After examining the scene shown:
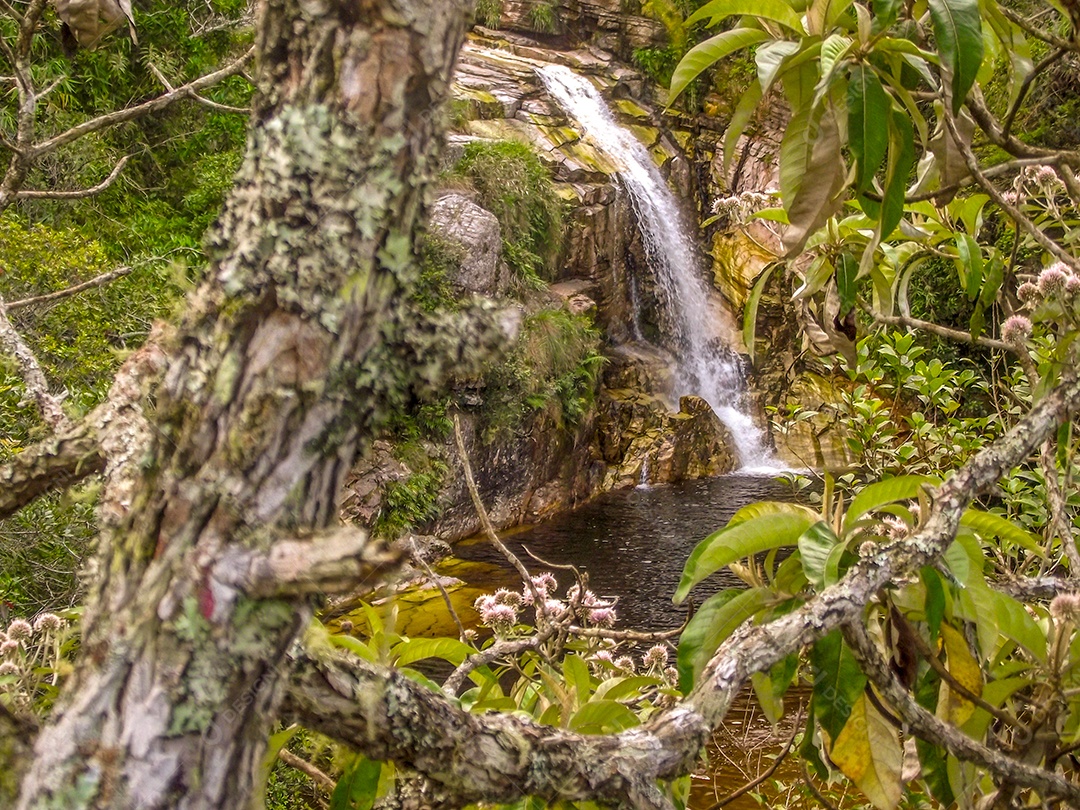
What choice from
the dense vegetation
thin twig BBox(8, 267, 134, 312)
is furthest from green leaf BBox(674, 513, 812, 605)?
thin twig BBox(8, 267, 134, 312)

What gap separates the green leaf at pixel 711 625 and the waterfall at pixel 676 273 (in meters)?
8.69

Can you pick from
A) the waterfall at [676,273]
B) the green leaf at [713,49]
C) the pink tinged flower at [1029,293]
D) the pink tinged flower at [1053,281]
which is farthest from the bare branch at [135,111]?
the waterfall at [676,273]

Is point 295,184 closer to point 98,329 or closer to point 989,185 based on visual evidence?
point 989,185

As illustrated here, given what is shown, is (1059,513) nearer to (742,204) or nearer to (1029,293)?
(1029,293)

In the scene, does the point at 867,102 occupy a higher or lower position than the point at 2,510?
higher

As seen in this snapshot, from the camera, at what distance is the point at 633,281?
1030 centimetres

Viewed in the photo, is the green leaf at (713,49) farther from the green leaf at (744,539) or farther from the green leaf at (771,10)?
the green leaf at (744,539)

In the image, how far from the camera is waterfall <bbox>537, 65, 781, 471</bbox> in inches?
401

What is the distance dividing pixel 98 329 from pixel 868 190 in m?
4.79

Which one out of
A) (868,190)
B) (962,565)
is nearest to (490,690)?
(962,565)

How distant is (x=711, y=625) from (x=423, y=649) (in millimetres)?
430

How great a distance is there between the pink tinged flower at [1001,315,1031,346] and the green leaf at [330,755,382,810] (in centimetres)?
135

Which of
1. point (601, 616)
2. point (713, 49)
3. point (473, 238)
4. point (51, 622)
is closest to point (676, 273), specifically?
point (473, 238)

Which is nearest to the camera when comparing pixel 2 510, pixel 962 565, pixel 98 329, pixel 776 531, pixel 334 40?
pixel 334 40
